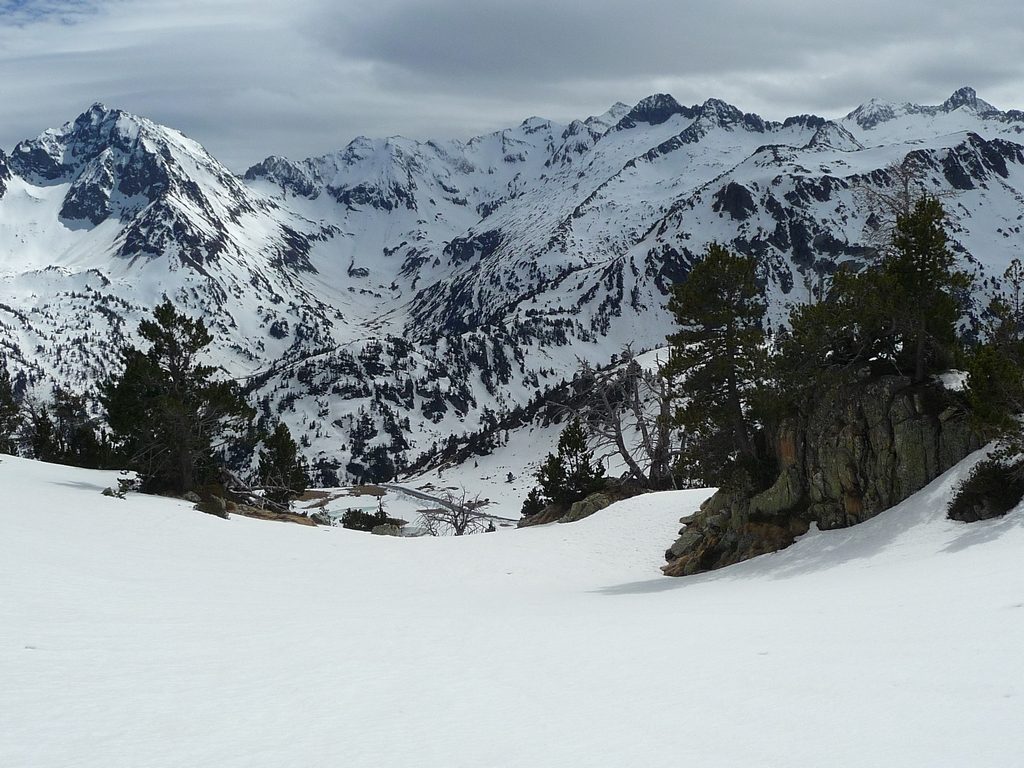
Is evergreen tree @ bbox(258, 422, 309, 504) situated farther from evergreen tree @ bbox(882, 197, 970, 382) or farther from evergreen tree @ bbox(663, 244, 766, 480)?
evergreen tree @ bbox(882, 197, 970, 382)

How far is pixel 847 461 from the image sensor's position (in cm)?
2325

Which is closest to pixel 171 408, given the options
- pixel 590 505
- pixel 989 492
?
pixel 590 505

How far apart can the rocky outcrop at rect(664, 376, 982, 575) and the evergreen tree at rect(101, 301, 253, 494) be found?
2313cm

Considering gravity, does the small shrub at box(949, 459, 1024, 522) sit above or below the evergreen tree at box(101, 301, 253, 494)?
below

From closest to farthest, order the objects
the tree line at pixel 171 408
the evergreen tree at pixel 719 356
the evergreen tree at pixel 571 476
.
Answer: the evergreen tree at pixel 719 356, the tree line at pixel 171 408, the evergreen tree at pixel 571 476

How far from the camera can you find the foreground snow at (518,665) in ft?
20.3

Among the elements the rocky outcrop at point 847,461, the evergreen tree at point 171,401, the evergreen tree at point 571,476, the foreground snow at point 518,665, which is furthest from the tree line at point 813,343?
the evergreen tree at point 171,401

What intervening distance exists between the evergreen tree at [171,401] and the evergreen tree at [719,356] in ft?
71.9

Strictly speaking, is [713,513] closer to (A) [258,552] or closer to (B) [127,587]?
(A) [258,552]

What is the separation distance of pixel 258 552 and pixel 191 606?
1140 centimetres

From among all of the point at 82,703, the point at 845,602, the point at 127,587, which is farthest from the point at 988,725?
the point at 127,587

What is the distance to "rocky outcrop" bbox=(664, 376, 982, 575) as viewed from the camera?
71.4 ft

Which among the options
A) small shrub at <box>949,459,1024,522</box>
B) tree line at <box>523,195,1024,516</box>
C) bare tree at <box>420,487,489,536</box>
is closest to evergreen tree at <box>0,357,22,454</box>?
bare tree at <box>420,487,489,536</box>

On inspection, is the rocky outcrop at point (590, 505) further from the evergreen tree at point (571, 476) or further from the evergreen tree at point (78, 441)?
the evergreen tree at point (78, 441)
